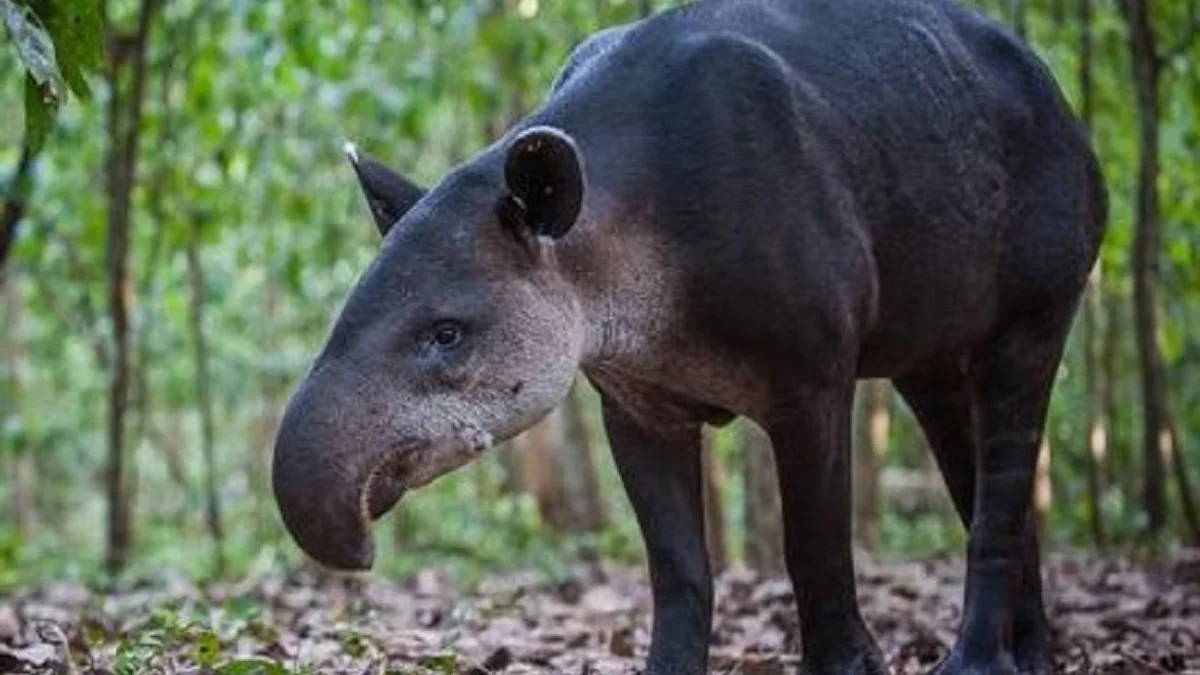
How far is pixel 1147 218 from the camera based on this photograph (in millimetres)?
8844

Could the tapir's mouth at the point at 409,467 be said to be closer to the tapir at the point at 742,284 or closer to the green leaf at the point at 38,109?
the tapir at the point at 742,284

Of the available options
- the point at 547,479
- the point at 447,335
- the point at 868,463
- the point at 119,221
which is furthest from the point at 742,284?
the point at 547,479

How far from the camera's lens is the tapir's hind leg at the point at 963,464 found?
546 cm

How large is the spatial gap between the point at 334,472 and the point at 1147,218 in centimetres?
603

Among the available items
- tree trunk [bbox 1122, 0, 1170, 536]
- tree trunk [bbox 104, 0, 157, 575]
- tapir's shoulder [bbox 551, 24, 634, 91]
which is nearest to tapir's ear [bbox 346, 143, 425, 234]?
tapir's shoulder [bbox 551, 24, 634, 91]

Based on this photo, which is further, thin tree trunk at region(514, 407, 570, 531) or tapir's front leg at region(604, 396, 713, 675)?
thin tree trunk at region(514, 407, 570, 531)

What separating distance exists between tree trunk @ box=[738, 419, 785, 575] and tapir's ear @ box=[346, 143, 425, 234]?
4.86 meters

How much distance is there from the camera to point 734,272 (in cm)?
433

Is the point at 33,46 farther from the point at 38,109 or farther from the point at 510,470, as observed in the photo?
the point at 510,470

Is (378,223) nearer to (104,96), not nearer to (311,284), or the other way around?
(104,96)

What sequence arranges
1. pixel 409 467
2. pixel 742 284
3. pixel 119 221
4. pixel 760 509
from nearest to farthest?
pixel 409 467, pixel 742 284, pixel 760 509, pixel 119 221

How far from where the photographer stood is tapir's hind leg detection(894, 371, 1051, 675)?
17.9 ft

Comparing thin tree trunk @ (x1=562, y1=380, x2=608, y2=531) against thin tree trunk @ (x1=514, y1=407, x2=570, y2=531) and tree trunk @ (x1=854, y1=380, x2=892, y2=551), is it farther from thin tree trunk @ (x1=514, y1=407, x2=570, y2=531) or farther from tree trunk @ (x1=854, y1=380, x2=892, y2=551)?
tree trunk @ (x1=854, y1=380, x2=892, y2=551)

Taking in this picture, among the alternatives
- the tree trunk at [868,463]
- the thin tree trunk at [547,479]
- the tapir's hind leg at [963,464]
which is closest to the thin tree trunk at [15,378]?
the thin tree trunk at [547,479]
